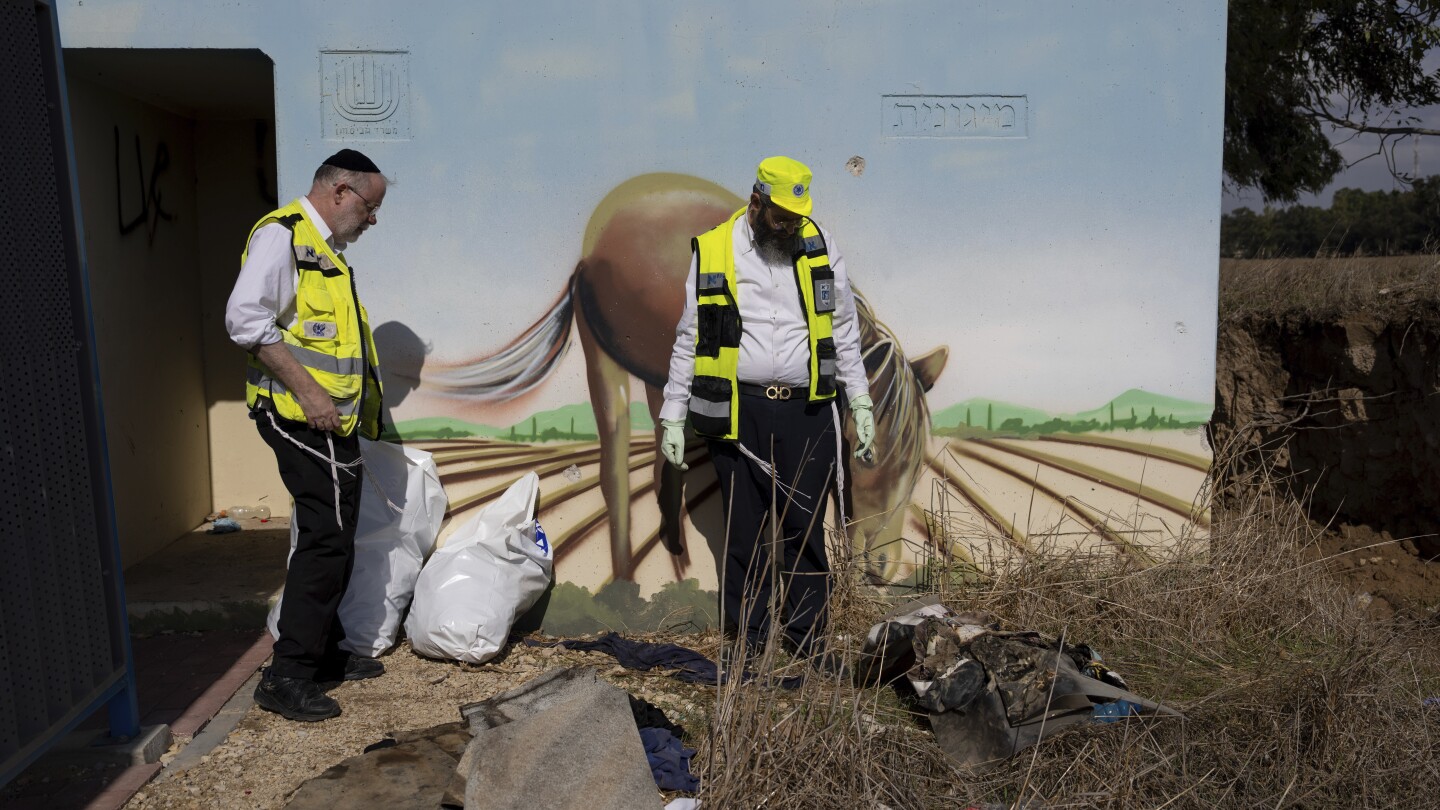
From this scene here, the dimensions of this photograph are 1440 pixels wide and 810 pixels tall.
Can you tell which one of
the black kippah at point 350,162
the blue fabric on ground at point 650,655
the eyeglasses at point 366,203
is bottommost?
the blue fabric on ground at point 650,655

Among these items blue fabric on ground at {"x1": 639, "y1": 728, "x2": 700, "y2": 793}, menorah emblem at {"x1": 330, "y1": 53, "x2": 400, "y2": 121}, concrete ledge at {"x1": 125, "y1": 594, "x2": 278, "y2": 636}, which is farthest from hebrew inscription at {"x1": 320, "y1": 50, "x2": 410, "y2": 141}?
blue fabric on ground at {"x1": 639, "y1": 728, "x2": 700, "y2": 793}

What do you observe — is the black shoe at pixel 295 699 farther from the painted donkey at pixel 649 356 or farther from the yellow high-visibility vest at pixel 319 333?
the painted donkey at pixel 649 356

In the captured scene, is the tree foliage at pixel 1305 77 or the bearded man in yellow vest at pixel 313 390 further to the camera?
the tree foliage at pixel 1305 77

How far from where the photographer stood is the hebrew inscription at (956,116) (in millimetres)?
4457

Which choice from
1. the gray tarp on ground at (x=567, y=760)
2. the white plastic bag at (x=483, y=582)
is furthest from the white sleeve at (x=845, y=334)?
the gray tarp on ground at (x=567, y=760)

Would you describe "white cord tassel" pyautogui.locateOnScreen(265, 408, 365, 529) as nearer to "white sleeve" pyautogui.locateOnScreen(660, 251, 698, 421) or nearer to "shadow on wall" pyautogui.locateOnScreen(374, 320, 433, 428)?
"shadow on wall" pyautogui.locateOnScreen(374, 320, 433, 428)

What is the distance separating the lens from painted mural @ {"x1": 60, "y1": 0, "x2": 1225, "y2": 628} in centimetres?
434

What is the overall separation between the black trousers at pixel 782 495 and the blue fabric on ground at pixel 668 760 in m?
0.70

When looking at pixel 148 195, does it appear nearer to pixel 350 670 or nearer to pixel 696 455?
pixel 350 670

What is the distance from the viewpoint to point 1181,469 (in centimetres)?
469

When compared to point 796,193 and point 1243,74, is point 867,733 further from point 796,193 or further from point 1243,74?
point 1243,74

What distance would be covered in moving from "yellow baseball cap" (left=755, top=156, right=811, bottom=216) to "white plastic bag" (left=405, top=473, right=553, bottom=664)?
159 cm

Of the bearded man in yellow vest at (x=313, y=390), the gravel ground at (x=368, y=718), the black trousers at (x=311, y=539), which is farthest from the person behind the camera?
the black trousers at (x=311, y=539)

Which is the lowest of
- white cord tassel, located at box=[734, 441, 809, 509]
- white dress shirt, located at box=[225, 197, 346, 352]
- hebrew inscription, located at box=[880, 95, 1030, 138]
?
white cord tassel, located at box=[734, 441, 809, 509]
